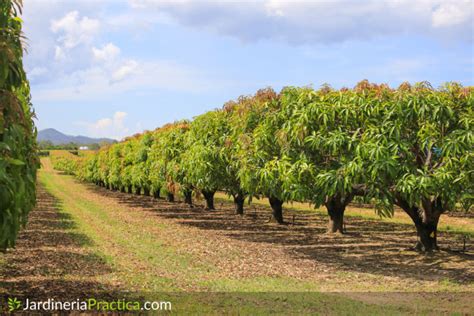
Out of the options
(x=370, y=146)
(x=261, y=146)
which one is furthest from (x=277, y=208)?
(x=370, y=146)

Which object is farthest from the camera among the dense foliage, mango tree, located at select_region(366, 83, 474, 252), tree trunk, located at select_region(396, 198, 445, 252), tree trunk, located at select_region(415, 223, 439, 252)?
tree trunk, located at select_region(415, 223, 439, 252)

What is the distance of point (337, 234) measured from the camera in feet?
75.9

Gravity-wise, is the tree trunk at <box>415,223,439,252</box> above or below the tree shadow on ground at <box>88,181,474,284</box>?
above

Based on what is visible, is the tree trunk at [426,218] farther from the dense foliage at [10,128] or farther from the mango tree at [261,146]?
the dense foliage at [10,128]

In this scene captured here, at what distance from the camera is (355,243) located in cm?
2098

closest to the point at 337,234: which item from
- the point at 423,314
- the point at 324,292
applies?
the point at 324,292

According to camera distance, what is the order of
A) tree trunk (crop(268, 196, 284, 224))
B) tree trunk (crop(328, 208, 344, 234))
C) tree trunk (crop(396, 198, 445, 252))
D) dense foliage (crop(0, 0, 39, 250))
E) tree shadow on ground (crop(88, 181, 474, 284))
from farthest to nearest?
tree trunk (crop(268, 196, 284, 224)) < tree trunk (crop(328, 208, 344, 234)) < tree trunk (crop(396, 198, 445, 252)) < tree shadow on ground (crop(88, 181, 474, 284)) < dense foliage (crop(0, 0, 39, 250))

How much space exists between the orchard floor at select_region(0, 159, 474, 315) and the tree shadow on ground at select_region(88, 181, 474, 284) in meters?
0.05

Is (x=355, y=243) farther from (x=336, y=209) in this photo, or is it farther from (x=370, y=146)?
(x=370, y=146)

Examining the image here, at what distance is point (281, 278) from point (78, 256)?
678 centimetres

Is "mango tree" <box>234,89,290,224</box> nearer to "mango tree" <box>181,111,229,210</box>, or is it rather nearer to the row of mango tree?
the row of mango tree

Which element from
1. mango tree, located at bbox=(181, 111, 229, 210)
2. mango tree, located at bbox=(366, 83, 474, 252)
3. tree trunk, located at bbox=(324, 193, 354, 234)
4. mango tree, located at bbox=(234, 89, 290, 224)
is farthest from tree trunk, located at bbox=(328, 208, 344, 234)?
mango tree, located at bbox=(366, 83, 474, 252)

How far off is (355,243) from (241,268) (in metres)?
8.16

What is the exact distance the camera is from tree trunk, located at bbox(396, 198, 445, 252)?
1745 cm
